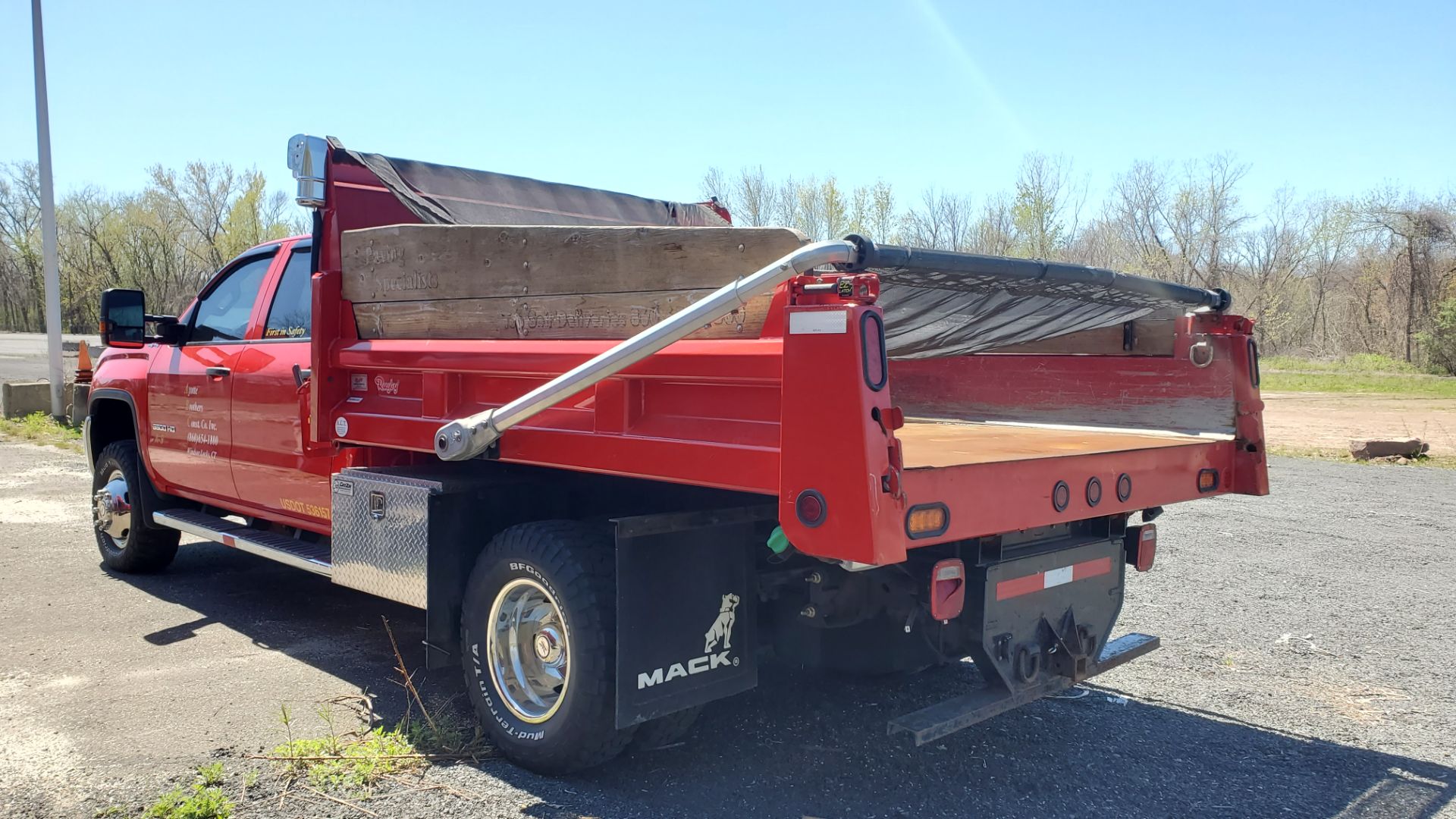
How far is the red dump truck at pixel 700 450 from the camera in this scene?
2.87 metres

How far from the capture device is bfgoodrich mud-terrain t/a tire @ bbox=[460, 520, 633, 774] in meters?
3.38

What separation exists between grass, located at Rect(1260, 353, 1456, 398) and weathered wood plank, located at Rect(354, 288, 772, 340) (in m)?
23.9

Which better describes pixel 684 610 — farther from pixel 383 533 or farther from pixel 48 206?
pixel 48 206

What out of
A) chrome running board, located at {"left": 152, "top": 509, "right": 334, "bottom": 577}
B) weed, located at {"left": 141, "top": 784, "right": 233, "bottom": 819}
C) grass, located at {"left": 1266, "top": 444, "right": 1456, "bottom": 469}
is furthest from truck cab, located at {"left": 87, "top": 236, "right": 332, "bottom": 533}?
grass, located at {"left": 1266, "top": 444, "right": 1456, "bottom": 469}

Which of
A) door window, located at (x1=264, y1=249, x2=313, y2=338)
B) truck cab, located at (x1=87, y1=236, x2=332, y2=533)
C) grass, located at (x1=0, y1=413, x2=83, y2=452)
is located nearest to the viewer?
truck cab, located at (x1=87, y1=236, x2=332, y2=533)

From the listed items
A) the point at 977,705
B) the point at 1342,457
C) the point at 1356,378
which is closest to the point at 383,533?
the point at 977,705

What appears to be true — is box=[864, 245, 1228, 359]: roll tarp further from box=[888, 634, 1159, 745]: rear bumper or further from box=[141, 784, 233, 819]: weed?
box=[141, 784, 233, 819]: weed

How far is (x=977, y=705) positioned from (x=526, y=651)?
5.20 ft

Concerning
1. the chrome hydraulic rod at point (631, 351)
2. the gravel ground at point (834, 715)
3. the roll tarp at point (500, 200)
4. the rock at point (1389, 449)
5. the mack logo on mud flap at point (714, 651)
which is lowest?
the gravel ground at point (834, 715)

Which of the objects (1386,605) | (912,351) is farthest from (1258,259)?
(912,351)

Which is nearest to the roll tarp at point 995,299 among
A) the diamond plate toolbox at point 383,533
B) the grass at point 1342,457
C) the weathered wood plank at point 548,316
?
the weathered wood plank at point 548,316

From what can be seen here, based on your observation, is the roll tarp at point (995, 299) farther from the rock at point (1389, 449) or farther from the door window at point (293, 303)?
the rock at point (1389, 449)

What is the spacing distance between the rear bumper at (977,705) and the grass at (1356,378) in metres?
22.8

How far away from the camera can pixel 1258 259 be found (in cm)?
4684
